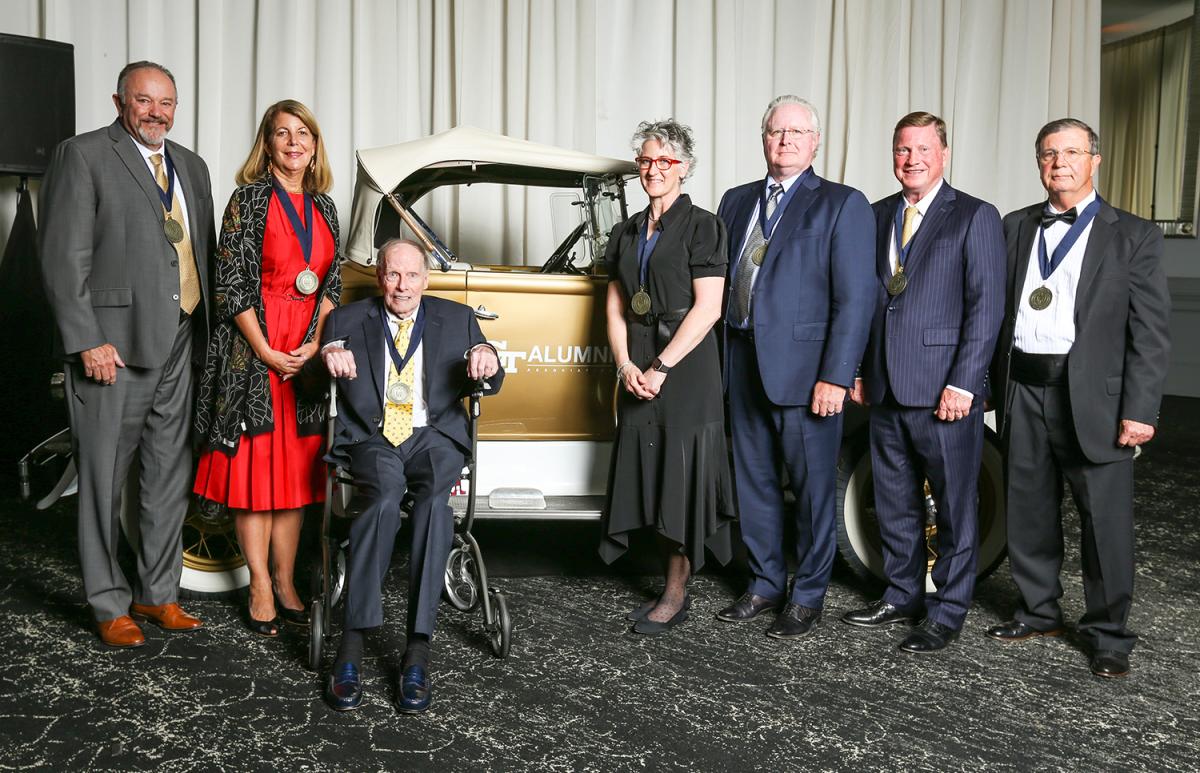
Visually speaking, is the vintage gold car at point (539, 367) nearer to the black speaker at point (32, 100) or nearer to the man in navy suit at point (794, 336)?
the man in navy suit at point (794, 336)

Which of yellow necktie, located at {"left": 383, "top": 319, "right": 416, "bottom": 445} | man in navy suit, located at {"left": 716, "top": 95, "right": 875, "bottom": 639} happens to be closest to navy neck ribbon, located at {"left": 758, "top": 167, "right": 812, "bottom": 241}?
man in navy suit, located at {"left": 716, "top": 95, "right": 875, "bottom": 639}

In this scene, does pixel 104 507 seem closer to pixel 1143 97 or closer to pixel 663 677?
pixel 663 677

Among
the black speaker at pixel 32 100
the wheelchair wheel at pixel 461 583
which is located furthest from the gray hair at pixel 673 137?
the black speaker at pixel 32 100

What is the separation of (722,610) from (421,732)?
128 centimetres

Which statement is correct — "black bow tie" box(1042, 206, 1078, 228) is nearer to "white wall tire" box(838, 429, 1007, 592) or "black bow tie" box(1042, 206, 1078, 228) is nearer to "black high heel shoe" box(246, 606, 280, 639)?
"white wall tire" box(838, 429, 1007, 592)

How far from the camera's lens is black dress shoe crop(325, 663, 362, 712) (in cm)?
263

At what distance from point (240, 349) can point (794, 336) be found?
1.72 meters

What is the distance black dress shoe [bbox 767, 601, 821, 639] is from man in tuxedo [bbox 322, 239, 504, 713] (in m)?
1.12

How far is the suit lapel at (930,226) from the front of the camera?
3.14m

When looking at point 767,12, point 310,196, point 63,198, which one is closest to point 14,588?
point 63,198

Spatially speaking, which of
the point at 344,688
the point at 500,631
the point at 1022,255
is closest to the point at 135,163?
the point at 344,688

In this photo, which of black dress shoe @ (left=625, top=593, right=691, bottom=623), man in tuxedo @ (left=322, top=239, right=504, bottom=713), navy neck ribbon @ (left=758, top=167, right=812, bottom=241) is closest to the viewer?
man in tuxedo @ (left=322, top=239, right=504, bottom=713)

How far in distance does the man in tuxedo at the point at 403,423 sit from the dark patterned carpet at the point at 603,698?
253mm

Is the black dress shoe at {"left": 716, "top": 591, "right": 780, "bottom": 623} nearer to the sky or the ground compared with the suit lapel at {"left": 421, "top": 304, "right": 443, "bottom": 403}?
nearer to the ground
